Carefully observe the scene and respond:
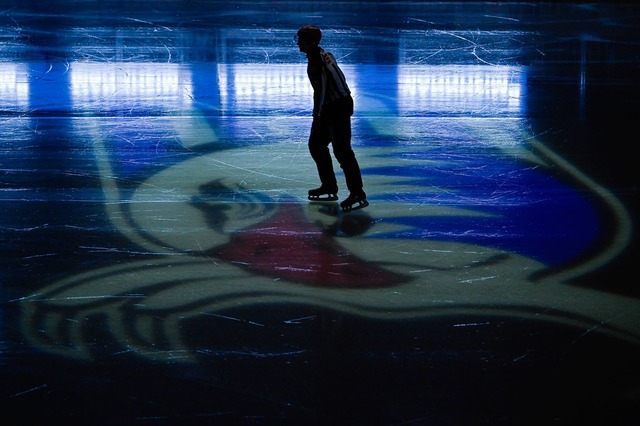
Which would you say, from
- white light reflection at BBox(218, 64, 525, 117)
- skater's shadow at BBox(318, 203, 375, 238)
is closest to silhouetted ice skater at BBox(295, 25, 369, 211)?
skater's shadow at BBox(318, 203, 375, 238)

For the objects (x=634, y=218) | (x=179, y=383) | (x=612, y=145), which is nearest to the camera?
(x=179, y=383)

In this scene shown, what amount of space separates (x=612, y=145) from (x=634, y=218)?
3.08 metres

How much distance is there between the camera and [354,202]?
8820 mm

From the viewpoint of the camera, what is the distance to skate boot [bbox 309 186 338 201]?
29.8 feet

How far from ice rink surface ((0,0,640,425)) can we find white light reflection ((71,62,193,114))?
0.26 ft

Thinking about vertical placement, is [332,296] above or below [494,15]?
below

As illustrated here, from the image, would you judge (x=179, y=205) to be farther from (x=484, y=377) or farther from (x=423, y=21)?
(x=423, y=21)

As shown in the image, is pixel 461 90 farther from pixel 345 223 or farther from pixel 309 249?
pixel 309 249

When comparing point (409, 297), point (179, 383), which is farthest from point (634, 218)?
point (179, 383)

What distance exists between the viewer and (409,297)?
6.61 metres

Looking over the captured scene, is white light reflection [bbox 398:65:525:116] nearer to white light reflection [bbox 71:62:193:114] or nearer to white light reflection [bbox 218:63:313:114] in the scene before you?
white light reflection [bbox 218:63:313:114]

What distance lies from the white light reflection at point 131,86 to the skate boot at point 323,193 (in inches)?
195

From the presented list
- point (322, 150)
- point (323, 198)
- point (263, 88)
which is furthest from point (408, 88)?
point (322, 150)

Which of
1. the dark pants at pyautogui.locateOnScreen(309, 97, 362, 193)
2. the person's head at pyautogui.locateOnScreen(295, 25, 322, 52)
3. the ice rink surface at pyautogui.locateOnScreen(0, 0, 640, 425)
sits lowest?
the ice rink surface at pyautogui.locateOnScreen(0, 0, 640, 425)
